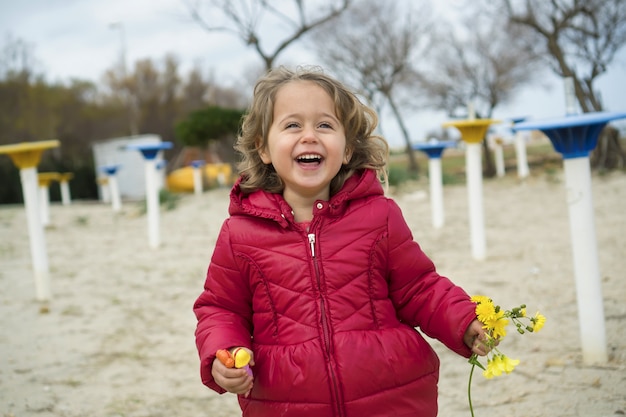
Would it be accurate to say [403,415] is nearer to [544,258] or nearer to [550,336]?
[550,336]

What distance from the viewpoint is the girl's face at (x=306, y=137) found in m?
1.84

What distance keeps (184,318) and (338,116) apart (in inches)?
139

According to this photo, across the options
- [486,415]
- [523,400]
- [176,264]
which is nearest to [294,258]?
[486,415]

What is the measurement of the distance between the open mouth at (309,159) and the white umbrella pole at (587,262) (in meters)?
1.94

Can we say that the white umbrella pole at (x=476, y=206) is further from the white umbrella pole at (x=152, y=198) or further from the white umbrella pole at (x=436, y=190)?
the white umbrella pole at (x=152, y=198)

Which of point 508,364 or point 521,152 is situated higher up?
point 508,364

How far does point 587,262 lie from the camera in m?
3.29

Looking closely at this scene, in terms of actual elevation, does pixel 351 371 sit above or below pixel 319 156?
below

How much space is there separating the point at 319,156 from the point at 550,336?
8.81 ft

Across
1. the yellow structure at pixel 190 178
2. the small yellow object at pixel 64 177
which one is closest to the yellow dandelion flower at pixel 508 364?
the yellow structure at pixel 190 178

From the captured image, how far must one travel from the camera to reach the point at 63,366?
395 centimetres

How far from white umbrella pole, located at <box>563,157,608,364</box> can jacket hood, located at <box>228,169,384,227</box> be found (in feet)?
5.82

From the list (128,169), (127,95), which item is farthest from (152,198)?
(127,95)

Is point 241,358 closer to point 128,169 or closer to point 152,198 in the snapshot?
point 152,198
